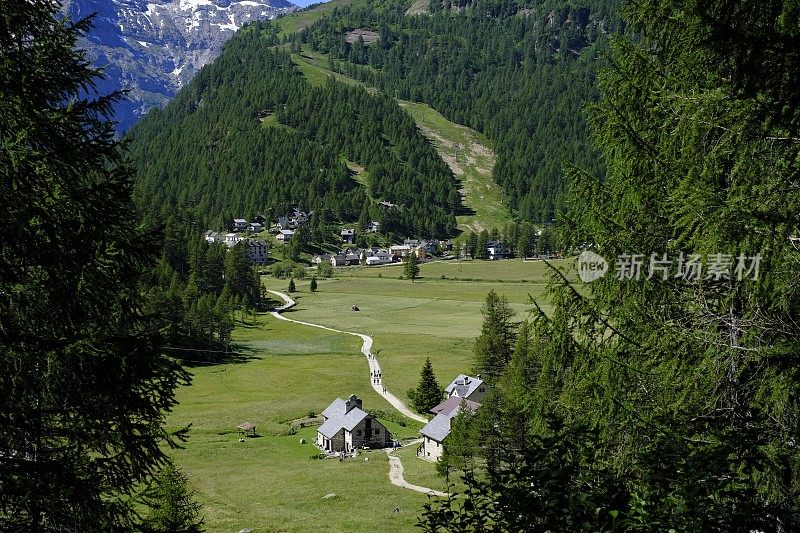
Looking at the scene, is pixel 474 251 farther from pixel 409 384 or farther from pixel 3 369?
pixel 3 369

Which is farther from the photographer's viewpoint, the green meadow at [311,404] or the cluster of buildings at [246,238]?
the cluster of buildings at [246,238]

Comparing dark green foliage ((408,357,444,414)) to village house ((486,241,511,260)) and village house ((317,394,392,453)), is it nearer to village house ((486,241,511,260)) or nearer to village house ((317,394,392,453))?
village house ((317,394,392,453))

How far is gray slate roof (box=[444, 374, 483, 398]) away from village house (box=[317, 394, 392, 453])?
23.9 ft

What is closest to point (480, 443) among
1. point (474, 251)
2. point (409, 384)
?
point (409, 384)

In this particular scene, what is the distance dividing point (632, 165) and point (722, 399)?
3.40 m

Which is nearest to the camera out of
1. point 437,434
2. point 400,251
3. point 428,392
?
point 437,434

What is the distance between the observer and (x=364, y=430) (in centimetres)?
4419

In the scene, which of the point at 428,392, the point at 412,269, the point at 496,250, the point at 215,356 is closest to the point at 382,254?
the point at 496,250

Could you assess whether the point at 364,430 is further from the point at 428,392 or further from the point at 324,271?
the point at 324,271

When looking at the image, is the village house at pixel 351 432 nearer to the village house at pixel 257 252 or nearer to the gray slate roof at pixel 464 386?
the gray slate roof at pixel 464 386

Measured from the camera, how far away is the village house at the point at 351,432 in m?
43.5

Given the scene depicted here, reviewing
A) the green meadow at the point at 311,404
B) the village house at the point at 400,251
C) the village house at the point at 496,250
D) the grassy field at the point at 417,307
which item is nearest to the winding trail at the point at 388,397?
the green meadow at the point at 311,404

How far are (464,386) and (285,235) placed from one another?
139m

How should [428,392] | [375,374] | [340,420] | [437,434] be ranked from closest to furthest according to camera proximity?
1. [437,434]
2. [340,420]
3. [428,392]
4. [375,374]
